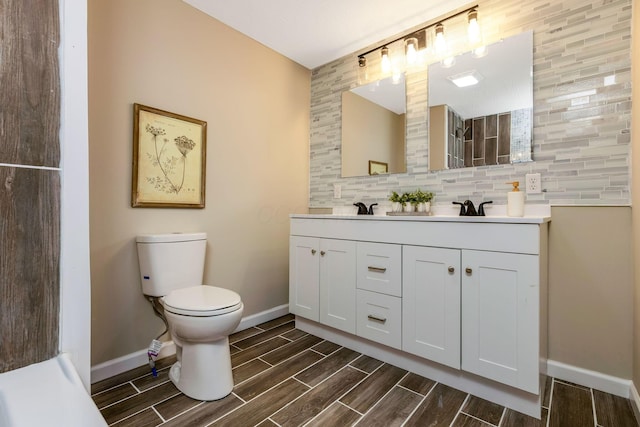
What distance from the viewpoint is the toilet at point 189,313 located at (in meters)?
1.47

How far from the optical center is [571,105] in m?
1.68

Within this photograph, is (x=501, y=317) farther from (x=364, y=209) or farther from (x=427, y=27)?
(x=427, y=27)

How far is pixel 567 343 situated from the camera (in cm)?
170

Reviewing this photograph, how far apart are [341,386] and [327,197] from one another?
5.14 feet

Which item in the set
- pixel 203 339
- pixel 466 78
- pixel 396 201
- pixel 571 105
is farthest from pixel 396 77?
pixel 203 339

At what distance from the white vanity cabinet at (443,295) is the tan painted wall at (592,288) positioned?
18 cm

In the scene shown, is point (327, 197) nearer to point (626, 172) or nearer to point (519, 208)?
point (519, 208)

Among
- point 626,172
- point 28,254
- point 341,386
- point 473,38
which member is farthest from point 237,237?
point 626,172

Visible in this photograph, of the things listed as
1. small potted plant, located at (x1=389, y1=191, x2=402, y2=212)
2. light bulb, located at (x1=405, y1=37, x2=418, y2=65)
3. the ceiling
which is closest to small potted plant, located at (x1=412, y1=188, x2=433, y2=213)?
small potted plant, located at (x1=389, y1=191, x2=402, y2=212)

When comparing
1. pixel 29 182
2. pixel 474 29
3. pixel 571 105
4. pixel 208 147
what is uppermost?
pixel 474 29

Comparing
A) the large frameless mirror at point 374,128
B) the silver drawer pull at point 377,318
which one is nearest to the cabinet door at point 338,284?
the silver drawer pull at point 377,318

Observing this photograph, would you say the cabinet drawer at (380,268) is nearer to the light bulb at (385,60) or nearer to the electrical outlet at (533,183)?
the electrical outlet at (533,183)

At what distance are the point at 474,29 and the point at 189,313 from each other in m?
2.30

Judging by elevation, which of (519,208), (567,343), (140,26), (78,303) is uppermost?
(140,26)
